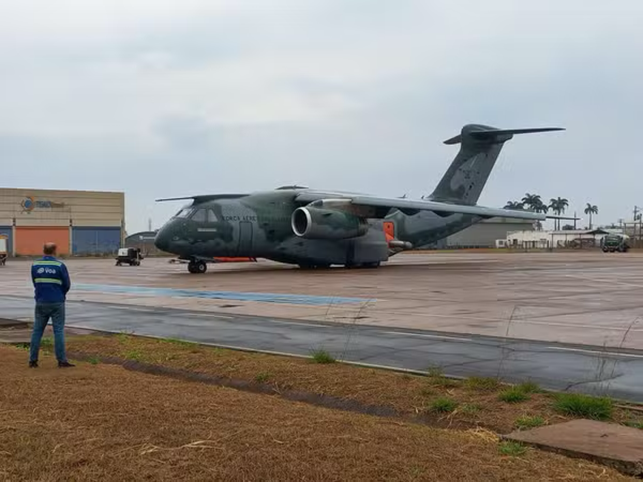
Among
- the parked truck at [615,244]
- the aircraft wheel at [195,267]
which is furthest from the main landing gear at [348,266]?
the parked truck at [615,244]

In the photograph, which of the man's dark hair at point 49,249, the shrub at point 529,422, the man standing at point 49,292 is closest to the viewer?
the shrub at point 529,422

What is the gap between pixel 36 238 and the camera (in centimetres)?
8988

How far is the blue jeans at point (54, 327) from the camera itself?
1012cm

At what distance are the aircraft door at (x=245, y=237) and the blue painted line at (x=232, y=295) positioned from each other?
7814 millimetres

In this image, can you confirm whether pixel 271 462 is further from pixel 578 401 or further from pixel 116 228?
pixel 116 228

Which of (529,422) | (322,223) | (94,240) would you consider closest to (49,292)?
(529,422)

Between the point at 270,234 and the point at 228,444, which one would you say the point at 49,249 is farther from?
the point at 270,234

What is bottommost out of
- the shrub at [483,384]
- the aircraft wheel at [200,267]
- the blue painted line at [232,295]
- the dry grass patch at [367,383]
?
the blue painted line at [232,295]

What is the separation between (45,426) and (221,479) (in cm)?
222

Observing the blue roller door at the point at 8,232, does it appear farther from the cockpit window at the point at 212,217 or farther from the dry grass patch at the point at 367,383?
the dry grass patch at the point at 367,383

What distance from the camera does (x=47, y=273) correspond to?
10.4 meters

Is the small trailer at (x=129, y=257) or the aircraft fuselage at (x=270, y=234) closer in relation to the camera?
the aircraft fuselage at (x=270, y=234)

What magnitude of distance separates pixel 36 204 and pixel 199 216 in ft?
208

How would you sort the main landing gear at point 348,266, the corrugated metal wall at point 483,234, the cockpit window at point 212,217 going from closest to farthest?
the cockpit window at point 212,217 < the main landing gear at point 348,266 < the corrugated metal wall at point 483,234
